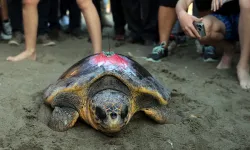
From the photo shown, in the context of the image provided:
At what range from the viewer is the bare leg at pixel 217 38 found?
262cm

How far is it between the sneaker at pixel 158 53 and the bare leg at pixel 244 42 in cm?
75

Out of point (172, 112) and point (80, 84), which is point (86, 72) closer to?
point (80, 84)

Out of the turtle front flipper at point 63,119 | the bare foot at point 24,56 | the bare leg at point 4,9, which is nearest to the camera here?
the turtle front flipper at point 63,119

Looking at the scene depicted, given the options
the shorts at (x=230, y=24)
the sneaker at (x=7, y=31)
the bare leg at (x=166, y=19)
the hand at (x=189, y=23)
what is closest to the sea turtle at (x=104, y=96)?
the hand at (x=189, y=23)

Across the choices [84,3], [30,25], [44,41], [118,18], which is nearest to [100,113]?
[84,3]

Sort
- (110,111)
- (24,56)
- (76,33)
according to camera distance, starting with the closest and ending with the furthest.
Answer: (110,111)
(24,56)
(76,33)

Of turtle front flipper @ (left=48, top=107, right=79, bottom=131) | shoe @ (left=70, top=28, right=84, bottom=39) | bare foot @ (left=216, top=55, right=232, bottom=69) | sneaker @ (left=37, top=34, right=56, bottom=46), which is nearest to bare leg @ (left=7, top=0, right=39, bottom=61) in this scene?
sneaker @ (left=37, top=34, right=56, bottom=46)

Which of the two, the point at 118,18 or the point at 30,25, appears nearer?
the point at 30,25

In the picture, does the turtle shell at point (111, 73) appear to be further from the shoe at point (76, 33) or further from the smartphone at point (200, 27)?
the shoe at point (76, 33)

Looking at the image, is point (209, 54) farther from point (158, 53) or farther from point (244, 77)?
point (244, 77)

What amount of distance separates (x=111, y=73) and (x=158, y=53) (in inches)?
52.6

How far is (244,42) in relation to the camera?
8.22 feet

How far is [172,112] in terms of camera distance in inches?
78.2

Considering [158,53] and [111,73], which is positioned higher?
[111,73]
